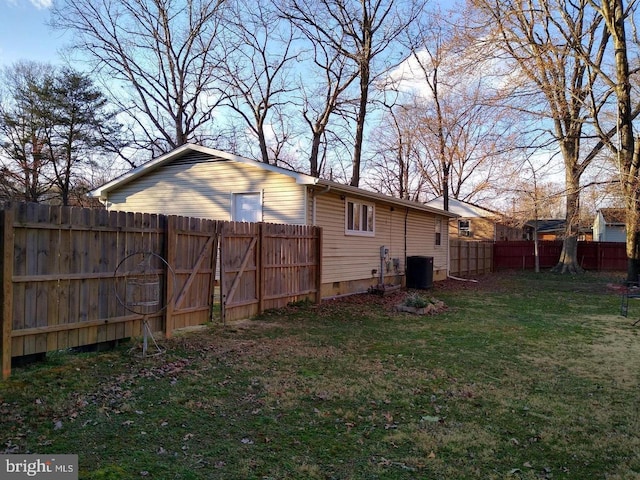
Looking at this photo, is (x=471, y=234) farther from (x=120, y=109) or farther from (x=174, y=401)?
(x=174, y=401)

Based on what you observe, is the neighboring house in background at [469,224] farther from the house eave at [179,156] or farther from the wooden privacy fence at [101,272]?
the wooden privacy fence at [101,272]

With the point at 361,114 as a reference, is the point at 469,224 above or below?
below

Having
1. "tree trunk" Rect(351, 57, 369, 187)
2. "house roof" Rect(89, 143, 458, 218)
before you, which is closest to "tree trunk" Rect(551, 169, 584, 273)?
"house roof" Rect(89, 143, 458, 218)

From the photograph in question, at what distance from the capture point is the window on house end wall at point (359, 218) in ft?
40.0

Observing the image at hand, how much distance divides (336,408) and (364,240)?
9154 mm

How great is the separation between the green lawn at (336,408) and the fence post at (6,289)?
216 millimetres

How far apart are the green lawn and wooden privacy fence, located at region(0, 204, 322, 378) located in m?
0.35

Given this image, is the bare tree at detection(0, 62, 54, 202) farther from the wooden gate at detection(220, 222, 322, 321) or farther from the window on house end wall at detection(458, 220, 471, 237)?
the window on house end wall at detection(458, 220, 471, 237)

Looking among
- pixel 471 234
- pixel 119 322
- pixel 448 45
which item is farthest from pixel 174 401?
pixel 471 234

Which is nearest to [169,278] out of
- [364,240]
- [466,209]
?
[364,240]

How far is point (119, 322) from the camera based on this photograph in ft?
18.2

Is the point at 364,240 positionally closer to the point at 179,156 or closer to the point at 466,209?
the point at 179,156

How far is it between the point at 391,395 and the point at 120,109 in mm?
25728

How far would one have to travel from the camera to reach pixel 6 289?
4.27 meters
